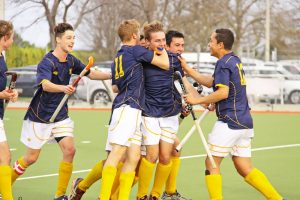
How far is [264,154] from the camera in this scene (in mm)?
13023

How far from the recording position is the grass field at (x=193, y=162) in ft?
31.0

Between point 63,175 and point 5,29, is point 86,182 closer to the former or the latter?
point 63,175

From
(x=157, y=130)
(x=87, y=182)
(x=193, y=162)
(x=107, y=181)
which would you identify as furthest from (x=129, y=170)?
(x=193, y=162)

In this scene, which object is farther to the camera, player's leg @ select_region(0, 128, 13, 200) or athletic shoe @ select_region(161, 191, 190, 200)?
athletic shoe @ select_region(161, 191, 190, 200)

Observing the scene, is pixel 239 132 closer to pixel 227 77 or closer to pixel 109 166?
pixel 227 77

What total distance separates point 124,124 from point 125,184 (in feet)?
2.05

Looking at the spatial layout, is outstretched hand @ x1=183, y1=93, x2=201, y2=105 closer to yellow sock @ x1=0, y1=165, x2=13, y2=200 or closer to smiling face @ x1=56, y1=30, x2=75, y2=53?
smiling face @ x1=56, y1=30, x2=75, y2=53

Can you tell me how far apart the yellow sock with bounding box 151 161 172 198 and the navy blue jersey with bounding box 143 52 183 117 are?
578mm

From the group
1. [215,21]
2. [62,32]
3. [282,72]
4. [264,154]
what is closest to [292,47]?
[215,21]

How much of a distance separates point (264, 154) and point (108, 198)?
5.89 metres

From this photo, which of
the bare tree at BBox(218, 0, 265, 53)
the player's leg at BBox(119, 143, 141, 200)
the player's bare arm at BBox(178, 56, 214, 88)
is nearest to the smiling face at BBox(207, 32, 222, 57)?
the player's bare arm at BBox(178, 56, 214, 88)

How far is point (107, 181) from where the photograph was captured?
7.64 meters

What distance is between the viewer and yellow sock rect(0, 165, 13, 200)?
7866 millimetres

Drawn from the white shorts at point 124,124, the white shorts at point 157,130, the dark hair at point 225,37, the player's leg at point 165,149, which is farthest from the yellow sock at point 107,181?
the dark hair at point 225,37
